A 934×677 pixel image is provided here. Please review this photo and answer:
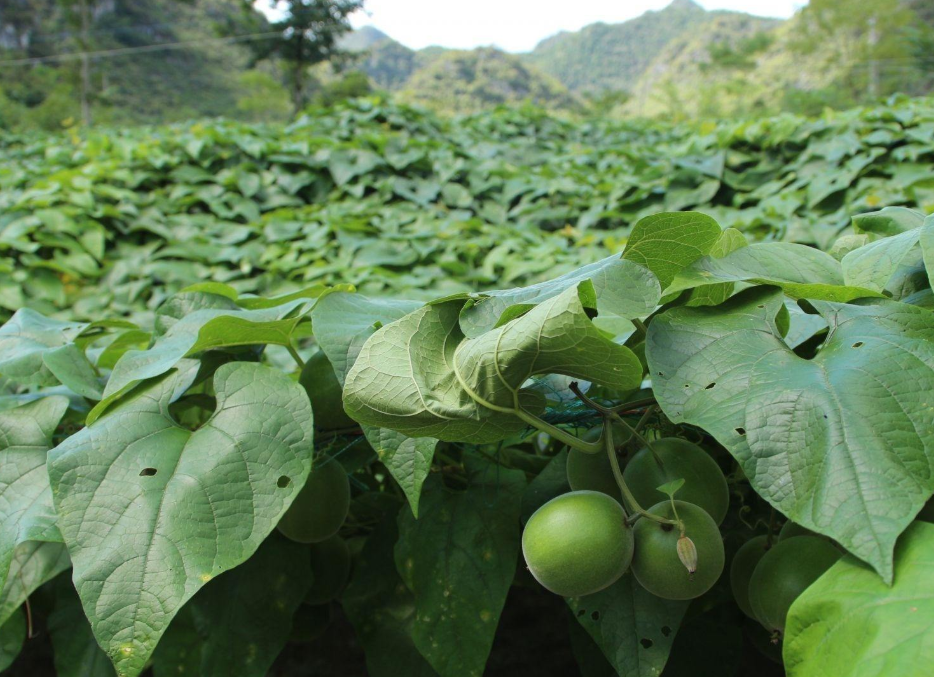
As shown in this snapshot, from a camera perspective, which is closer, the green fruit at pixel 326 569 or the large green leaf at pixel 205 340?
the large green leaf at pixel 205 340

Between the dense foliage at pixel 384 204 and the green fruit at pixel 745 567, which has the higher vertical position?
the green fruit at pixel 745 567

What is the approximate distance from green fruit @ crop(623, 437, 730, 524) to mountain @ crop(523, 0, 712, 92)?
35.0 metres

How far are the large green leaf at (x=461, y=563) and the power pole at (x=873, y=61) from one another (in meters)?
14.2

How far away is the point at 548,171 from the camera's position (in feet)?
13.6

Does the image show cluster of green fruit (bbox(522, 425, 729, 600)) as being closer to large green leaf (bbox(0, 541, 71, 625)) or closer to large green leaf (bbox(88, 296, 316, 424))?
large green leaf (bbox(88, 296, 316, 424))

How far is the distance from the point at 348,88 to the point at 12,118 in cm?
732

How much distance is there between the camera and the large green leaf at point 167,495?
1.71ft

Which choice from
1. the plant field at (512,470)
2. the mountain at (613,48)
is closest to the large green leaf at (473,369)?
the plant field at (512,470)

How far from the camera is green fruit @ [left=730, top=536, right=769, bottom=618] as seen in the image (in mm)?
575

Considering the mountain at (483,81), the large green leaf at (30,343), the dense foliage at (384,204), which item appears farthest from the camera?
the mountain at (483,81)

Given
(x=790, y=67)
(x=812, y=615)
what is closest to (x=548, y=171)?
(x=812, y=615)

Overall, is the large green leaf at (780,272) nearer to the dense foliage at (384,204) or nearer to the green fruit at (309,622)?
the green fruit at (309,622)

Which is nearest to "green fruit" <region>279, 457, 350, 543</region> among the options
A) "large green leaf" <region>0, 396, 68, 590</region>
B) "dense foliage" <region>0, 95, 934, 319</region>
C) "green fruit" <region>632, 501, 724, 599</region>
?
"large green leaf" <region>0, 396, 68, 590</region>

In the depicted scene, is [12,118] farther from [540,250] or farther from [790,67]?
[790,67]
